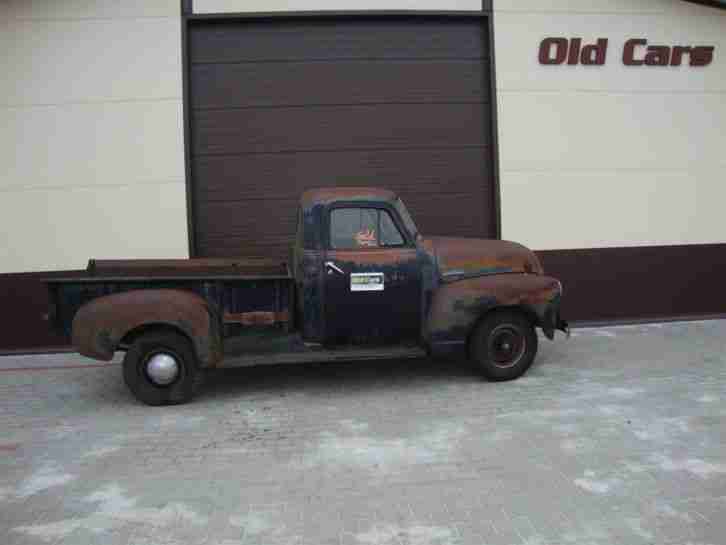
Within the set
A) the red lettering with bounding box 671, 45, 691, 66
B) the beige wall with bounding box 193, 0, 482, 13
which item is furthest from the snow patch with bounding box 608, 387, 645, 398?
the beige wall with bounding box 193, 0, 482, 13

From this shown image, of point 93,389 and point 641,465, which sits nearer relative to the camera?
point 641,465

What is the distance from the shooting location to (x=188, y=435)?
5281 millimetres

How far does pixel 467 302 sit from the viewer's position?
628cm

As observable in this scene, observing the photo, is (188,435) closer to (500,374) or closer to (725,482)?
(500,374)

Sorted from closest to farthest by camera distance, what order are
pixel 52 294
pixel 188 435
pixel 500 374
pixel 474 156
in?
pixel 188 435 < pixel 52 294 < pixel 500 374 < pixel 474 156

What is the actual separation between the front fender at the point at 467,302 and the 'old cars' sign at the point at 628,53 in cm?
412

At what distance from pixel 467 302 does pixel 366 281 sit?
1.03 m

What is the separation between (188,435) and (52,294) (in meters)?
1.93

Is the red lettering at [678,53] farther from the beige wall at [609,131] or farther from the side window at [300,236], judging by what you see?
the side window at [300,236]

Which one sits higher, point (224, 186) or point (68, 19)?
point (68, 19)

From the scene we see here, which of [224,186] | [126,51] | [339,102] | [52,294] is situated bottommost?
[52,294]

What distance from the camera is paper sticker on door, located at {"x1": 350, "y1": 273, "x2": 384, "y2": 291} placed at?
6.12 meters

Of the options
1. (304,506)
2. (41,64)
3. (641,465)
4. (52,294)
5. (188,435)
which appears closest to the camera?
(304,506)

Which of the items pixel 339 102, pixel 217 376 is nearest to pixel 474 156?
pixel 339 102
